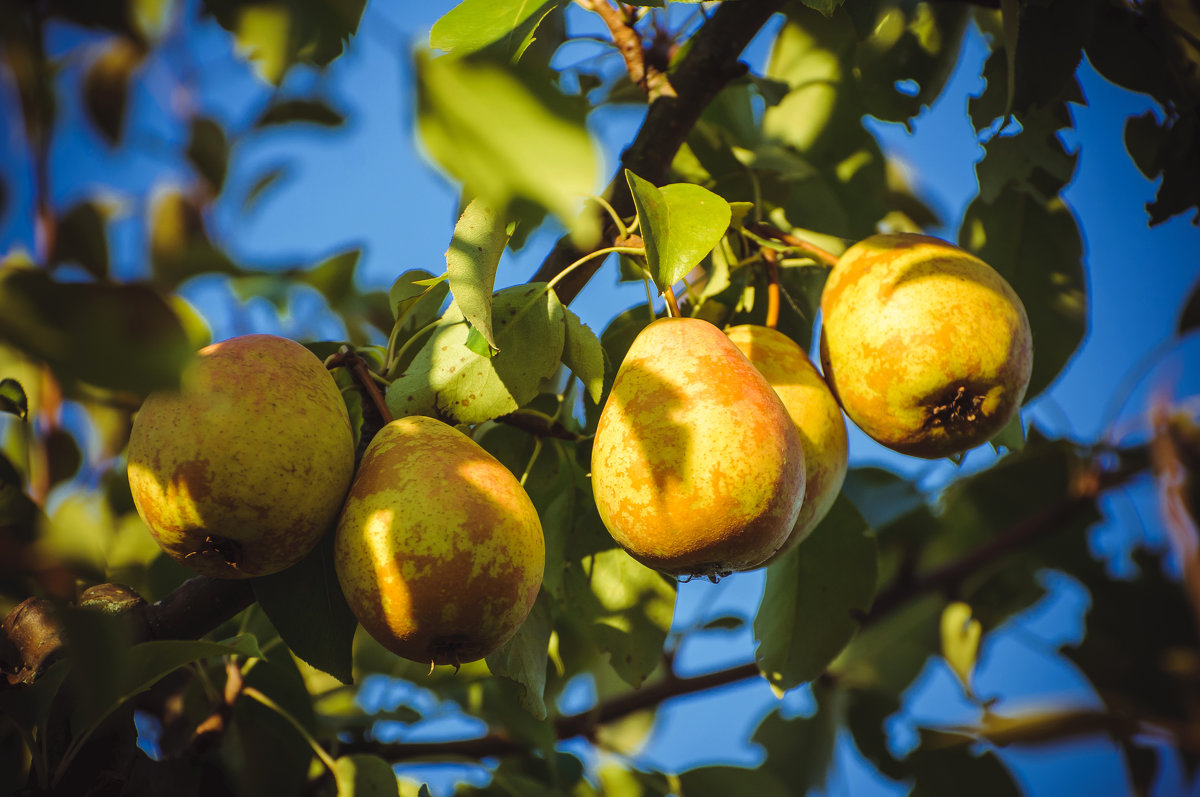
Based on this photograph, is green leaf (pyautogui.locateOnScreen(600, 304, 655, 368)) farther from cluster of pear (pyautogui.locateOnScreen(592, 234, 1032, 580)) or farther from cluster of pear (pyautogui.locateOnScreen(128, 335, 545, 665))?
cluster of pear (pyautogui.locateOnScreen(128, 335, 545, 665))

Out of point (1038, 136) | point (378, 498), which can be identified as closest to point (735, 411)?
point (378, 498)

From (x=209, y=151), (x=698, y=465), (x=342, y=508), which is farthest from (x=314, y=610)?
(x=209, y=151)

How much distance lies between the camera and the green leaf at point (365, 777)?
1193 mm

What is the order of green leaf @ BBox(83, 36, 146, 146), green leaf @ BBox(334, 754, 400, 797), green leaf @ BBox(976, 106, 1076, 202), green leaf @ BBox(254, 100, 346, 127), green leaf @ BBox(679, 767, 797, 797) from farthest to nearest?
green leaf @ BBox(83, 36, 146, 146), green leaf @ BBox(254, 100, 346, 127), green leaf @ BBox(679, 767, 797, 797), green leaf @ BBox(976, 106, 1076, 202), green leaf @ BBox(334, 754, 400, 797)

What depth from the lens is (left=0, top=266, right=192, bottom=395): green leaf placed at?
14.0 inches

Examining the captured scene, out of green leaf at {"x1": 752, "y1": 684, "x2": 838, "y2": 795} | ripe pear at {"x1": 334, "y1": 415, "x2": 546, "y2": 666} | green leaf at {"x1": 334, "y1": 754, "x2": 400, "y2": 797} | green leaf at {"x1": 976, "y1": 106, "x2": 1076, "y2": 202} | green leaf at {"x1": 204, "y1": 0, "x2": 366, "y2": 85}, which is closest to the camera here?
green leaf at {"x1": 204, "y1": 0, "x2": 366, "y2": 85}

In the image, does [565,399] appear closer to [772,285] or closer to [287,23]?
[772,285]

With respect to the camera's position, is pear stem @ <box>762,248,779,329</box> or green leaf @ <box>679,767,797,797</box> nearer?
pear stem @ <box>762,248,779,329</box>

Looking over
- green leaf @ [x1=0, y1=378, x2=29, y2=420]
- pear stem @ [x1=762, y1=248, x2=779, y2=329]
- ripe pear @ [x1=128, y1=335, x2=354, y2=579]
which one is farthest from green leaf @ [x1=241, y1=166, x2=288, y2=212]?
pear stem @ [x1=762, y1=248, x2=779, y2=329]

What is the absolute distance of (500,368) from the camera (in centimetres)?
96

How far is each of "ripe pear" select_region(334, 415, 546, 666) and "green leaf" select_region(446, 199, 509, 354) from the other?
0.14 meters

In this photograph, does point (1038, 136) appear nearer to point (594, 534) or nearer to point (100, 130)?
point (594, 534)

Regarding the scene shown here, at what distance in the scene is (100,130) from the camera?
1.79 meters

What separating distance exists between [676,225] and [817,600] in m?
0.64
